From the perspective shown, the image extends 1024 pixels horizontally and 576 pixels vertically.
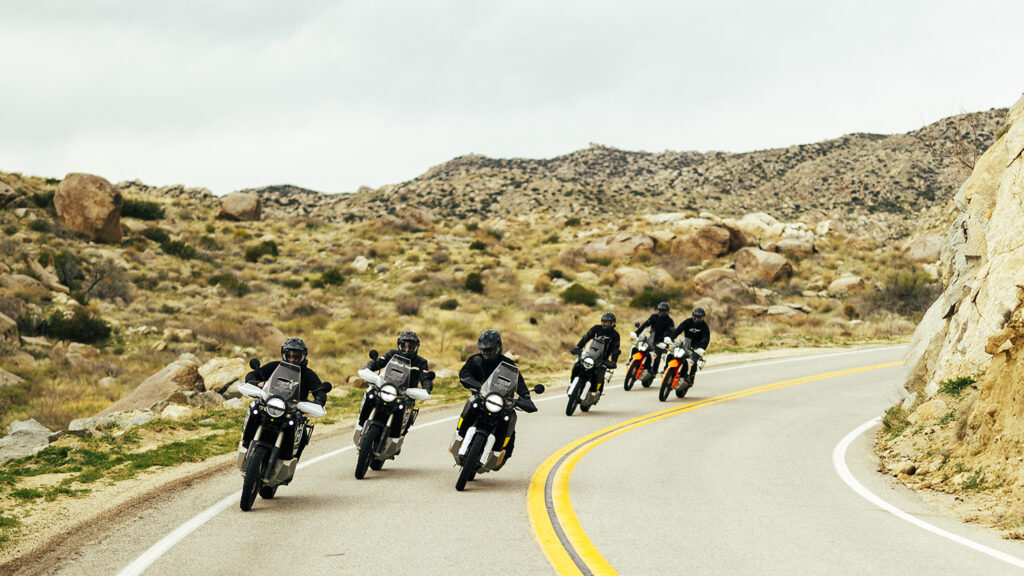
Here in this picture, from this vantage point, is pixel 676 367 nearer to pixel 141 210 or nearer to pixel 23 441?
pixel 23 441

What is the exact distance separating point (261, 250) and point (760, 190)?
61688 millimetres

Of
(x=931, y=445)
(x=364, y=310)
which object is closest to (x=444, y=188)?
(x=364, y=310)

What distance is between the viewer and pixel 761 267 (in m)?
45.9

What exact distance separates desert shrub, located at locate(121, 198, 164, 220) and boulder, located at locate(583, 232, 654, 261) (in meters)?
31.5

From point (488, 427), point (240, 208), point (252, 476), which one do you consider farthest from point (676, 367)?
point (240, 208)

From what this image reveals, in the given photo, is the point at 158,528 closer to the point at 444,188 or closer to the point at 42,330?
the point at 42,330

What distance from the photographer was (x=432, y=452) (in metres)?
11.9

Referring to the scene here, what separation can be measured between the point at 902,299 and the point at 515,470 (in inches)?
1367

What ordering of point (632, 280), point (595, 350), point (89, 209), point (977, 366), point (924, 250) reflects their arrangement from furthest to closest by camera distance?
point (924, 250)
point (89, 209)
point (632, 280)
point (595, 350)
point (977, 366)

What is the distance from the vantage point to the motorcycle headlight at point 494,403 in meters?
8.84

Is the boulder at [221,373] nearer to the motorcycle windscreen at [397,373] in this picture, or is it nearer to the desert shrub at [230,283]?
the motorcycle windscreen at [397,373]

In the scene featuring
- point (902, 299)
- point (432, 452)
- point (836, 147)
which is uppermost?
point (836, 147)

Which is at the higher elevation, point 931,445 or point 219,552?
point 931,445

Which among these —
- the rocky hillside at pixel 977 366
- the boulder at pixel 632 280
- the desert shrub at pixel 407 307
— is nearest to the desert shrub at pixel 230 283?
the desert shrub at pixel 407 307
